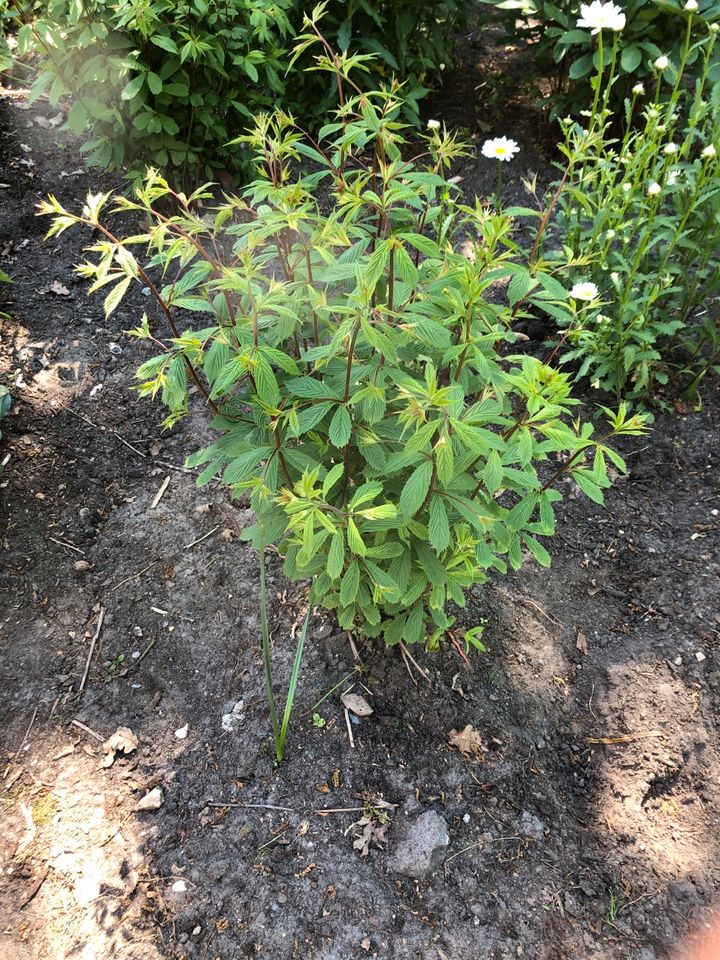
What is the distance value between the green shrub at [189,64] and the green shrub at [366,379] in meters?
1.42

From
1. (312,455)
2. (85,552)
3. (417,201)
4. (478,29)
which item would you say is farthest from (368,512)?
(478,29)

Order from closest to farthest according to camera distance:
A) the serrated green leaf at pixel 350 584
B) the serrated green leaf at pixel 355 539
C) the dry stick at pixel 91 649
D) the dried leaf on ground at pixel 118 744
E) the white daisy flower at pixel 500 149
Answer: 1. the serrated green leaf at pixel 355 539
2. the serrated green leaf at pixel 350 584
3. the dried leaf on ground at pixel 118 744
4. the dry stick at pixel 91 649
5. the white daisy flower at pixel 500 149

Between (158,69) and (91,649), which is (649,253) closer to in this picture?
(158,69)

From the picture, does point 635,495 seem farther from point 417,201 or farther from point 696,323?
point 417,201

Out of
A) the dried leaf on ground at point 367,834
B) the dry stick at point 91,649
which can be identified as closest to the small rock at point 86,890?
the dry stick at point 91,649

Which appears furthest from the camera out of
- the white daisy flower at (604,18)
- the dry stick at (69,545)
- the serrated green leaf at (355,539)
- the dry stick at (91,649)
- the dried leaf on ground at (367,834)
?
the dry stick at (69,545)

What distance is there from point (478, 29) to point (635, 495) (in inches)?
145

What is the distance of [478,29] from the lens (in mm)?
4699

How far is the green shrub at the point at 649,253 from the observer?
9.00 ft

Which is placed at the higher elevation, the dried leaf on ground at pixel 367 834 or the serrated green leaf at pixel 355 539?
the serrated green leaf at pixel 355 539

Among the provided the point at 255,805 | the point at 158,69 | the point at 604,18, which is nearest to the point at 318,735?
the point at 255,805

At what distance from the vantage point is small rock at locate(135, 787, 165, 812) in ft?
6.97

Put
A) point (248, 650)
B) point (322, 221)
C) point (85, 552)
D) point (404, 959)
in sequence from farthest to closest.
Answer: point (85, 552), point (248, 650), point (404, 959), point (322, 221)

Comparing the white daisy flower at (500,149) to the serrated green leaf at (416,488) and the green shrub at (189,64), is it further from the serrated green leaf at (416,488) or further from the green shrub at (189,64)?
the serrated green leaf at (416,488)
